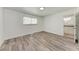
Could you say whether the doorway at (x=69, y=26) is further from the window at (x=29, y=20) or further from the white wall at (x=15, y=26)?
the window at (x=29, y=20)

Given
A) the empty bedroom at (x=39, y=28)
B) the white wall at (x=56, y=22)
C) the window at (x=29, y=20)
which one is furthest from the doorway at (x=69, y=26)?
the window at (x=29, y=20)

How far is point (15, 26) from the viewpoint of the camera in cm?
311

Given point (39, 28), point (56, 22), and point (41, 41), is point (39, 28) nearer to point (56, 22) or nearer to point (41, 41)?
point (41, 41)

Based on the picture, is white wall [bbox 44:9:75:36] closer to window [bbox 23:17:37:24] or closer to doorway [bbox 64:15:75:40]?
doorway [bbox 64:15:75:40]

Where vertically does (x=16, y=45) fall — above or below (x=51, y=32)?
below

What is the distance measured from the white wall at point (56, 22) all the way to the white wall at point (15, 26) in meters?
0.25

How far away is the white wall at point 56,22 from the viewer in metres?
2.82

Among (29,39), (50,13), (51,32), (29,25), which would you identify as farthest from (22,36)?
(50,13)

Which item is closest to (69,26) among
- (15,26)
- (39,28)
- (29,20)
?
(39,28)

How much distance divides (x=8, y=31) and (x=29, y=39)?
89cm

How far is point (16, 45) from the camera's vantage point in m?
2.74

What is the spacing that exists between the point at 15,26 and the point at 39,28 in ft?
3.38
